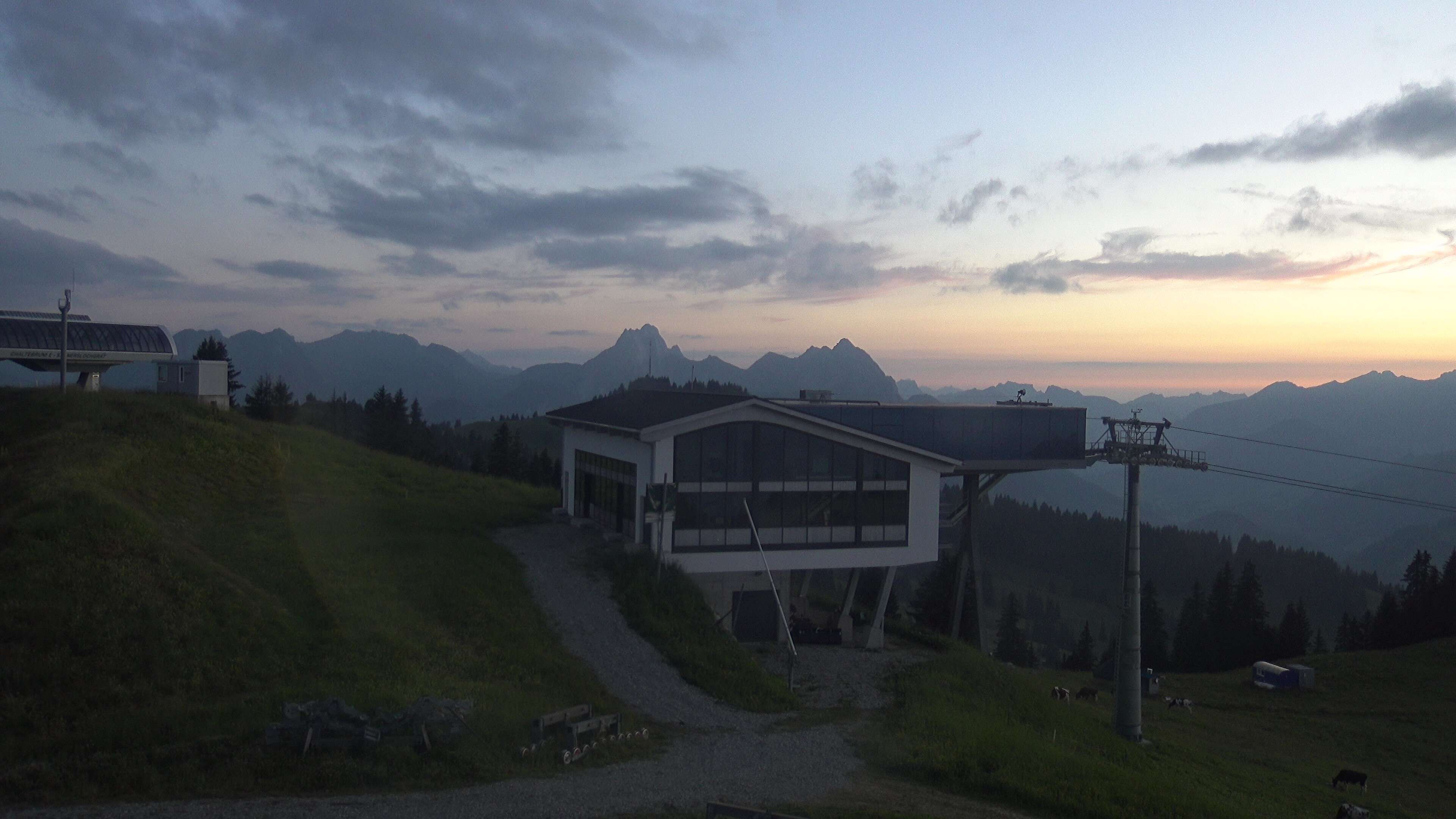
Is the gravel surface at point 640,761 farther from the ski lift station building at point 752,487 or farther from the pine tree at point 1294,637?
the pine tree at point 1294,637

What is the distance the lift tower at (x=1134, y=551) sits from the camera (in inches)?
1176

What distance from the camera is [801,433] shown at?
27.9m

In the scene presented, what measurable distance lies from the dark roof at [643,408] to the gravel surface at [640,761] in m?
4.84

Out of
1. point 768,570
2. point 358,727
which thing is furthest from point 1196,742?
point 358,727

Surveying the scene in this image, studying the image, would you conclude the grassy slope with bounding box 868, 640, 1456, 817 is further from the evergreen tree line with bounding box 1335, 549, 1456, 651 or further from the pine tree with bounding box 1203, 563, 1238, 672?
the pine tree with bounding box 1203, 563, 1238, 672

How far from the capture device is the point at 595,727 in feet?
48.8

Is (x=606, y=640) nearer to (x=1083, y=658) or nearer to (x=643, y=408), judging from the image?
(x=643, y=408)

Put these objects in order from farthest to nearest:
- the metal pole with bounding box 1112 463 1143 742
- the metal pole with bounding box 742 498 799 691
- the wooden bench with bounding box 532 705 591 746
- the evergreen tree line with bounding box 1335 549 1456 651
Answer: the evergreen tree line with bounding box 1335 549 1456 651 → the metal pole with bounding box 1112 463 1143 742 → the metal pole with bounding box 742 498 799 691 → the wooden bench with bounding box 532 705 591 746

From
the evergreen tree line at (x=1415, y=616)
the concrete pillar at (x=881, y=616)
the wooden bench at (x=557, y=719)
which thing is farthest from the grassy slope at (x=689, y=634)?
the evergreen tree line at (x=1415, y=616)

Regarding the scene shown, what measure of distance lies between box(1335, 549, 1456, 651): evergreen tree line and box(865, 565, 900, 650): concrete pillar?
5089 centimetres

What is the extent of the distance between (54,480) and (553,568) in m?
12.8

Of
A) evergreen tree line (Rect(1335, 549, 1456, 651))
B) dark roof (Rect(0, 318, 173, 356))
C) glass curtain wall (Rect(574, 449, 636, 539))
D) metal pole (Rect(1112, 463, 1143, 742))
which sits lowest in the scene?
evergreen tree line (Rect(1335, 549, 1456, 651))

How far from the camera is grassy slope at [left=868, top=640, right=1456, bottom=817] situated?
16109 mm

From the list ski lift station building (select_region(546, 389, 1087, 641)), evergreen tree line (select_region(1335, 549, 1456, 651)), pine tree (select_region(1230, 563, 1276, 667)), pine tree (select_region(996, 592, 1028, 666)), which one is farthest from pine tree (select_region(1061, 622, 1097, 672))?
ski lift station building (select_region(546, 389, 1087, 641))
